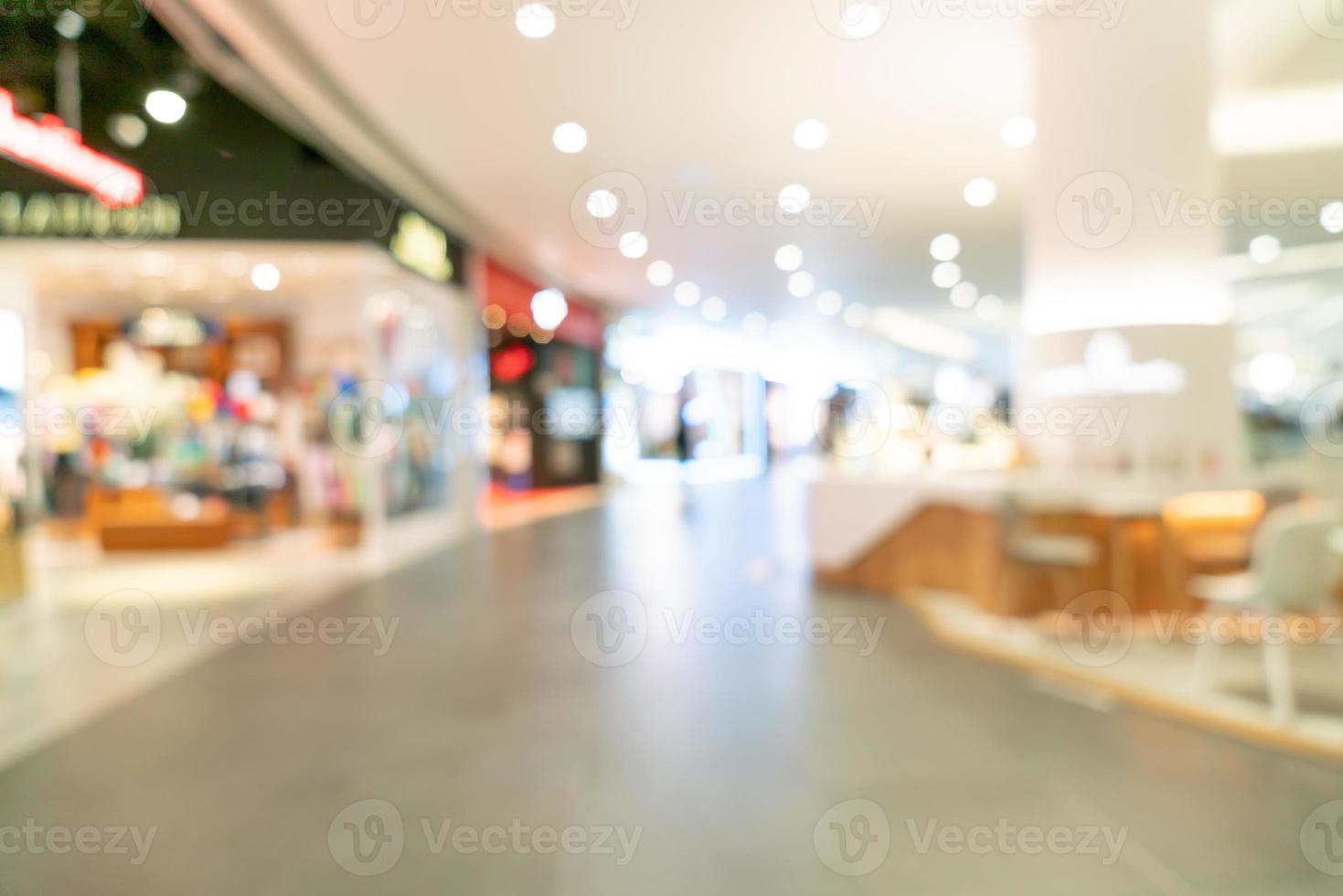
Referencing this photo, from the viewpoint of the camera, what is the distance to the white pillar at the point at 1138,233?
202 inches

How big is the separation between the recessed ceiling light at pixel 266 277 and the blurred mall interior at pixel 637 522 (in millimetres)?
301

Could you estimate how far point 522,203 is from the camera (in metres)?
9.20

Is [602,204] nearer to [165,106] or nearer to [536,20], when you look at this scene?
[165,106]

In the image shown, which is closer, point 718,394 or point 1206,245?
point 1206,245

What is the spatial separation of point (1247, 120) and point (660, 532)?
7155 millimetres

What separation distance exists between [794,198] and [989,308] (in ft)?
38.6

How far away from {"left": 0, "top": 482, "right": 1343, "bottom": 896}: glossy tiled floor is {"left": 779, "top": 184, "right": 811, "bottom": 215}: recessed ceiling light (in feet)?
16.5

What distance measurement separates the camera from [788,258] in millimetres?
11828

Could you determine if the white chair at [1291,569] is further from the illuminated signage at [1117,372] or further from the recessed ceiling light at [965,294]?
the recessed ceiling light at [965,294]

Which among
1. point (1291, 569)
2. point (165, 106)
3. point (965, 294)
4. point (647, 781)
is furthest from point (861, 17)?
point (965, 294)

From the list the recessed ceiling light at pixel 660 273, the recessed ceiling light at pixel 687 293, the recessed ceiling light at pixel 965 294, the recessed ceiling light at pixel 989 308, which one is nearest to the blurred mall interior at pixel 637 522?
the recessed ceiling light at pixel 660 273

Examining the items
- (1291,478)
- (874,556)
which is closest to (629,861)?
(874,556)

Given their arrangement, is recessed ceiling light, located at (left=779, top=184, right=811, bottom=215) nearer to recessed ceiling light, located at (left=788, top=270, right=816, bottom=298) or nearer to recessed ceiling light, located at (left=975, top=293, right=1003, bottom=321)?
recessed ceiling light, located at (left=788, top=270, right=816, bottom=298)

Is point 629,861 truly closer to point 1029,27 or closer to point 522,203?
point 1029,27
